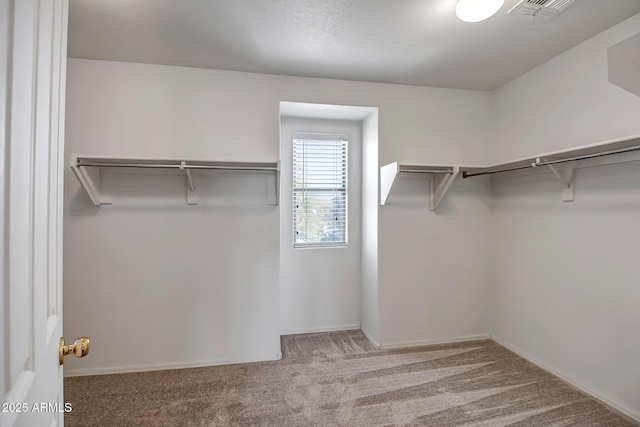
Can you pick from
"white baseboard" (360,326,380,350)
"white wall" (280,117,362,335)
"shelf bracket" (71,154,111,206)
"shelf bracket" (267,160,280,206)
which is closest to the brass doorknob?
"shelf bracket" (71,154,111,206)

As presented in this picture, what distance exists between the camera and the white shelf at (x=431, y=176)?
2.54 meters

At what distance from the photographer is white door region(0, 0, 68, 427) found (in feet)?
1.58

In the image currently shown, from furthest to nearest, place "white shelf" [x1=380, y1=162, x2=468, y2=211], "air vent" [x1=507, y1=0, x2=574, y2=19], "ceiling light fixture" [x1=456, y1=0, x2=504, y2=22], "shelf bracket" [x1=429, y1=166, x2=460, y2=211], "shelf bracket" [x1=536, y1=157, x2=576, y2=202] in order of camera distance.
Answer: "shelf bracket" [x1=429, y1=166, x2=460, y2=211] → "white shelf" [x1=380, y1=162, x2=468, y2=211] → "shelf bracket" [x1=536, y1=157, x2=576, y2=202] → "air vent" [x1=507, y1=0, x2=574, y2=19] → "ceiling light fixture" [x1=456, y1=0, x2=504, y2=22]

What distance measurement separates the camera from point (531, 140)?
262 cm

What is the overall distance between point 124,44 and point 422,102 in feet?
8.14

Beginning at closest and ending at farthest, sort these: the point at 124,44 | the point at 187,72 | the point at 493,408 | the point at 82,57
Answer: the point at 493,408
the point at 124,44
the point at 82,57
the point at 187,72

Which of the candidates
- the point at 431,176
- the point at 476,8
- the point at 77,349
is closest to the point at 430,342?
the point at 431,176

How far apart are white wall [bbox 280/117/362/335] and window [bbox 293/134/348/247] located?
0.06m

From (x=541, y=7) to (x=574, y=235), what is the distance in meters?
1.56

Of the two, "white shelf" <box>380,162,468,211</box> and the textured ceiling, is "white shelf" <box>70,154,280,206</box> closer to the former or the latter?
the textured ceiling

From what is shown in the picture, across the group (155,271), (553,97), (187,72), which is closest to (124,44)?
(187,72)

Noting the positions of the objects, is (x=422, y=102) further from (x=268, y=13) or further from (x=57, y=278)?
(x=57, y=278)

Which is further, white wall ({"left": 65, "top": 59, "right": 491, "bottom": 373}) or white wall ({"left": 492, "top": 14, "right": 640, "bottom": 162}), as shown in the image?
white wall ({"left": 65, "top": 59, "right": 491, "bottom": 373})

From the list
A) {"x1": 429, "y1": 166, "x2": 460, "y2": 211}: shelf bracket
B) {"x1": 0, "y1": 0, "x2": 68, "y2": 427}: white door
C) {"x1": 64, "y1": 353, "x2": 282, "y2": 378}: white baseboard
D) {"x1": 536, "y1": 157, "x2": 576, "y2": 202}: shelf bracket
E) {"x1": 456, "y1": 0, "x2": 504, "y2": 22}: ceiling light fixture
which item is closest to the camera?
{"x1": 0, "y1": 0, "x2": 68, "y2": 427}: white door
